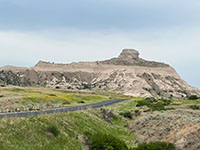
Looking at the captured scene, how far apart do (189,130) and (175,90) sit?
148656mm

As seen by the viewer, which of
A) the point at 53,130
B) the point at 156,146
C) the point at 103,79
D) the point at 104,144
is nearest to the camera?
the point at 53,130

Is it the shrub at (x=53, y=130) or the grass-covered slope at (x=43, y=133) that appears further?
the shrub at (x=53, y=130)

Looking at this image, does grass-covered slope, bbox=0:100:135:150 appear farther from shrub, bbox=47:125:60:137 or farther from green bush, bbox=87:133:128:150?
green bush, bbox=87:133:128:150

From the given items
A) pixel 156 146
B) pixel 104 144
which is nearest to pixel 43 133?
pixel 104 144

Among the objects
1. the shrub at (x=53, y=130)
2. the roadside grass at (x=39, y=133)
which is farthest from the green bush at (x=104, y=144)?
the shrub at (x=53, y=130)

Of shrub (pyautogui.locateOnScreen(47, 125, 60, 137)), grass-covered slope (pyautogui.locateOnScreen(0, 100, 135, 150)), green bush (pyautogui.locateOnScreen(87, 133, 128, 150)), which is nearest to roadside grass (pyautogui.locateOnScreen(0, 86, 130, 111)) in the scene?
grass-covered slope (pyautogui.locateOnScreen(0, 100, 135, 150))

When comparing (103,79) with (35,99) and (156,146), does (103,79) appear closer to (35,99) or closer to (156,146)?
(35,99)

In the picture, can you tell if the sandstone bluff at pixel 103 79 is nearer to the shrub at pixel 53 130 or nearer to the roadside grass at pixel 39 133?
the roadside grass at pixel 39 133

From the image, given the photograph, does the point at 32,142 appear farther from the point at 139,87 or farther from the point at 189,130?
the point at 139,87

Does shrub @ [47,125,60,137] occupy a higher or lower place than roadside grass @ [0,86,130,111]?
higher

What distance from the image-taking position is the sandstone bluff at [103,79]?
163 meters

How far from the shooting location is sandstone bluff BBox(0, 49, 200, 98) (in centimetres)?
16262

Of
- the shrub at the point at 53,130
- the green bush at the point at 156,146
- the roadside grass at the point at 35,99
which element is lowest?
the roadside grass at the point at 35,99

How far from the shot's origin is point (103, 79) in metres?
182
